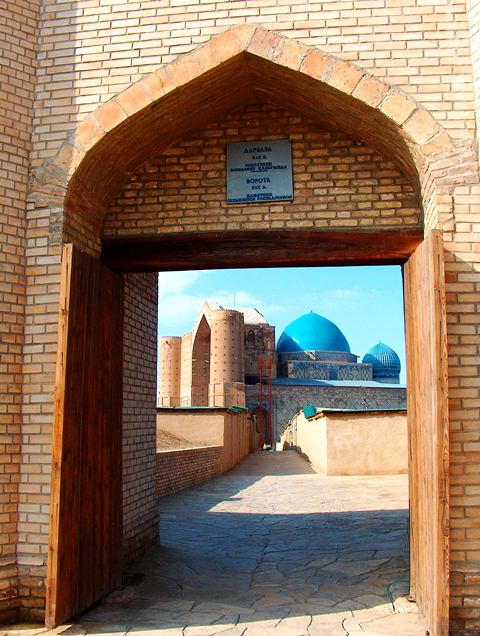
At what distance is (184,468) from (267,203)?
7910 mm

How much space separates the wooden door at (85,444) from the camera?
430 cm

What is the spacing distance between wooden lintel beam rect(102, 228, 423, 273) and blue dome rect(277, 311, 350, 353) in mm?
38590

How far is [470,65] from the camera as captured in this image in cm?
459

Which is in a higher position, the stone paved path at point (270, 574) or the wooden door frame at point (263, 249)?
the wooden door frame at point (263, 249)

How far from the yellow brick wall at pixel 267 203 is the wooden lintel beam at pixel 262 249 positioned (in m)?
0.07

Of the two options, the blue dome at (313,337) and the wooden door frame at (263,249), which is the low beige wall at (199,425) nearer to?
the wooden door frame at (263,249)

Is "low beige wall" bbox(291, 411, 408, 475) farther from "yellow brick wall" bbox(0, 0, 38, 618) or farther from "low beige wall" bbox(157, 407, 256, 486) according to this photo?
"yellow brick wall" bbox(0, 0, 38, 618)

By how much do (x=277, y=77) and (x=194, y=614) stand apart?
12.6 ft

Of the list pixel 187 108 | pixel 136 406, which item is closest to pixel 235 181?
pixel 187 108

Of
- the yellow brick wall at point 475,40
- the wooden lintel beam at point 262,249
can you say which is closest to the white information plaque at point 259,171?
the wooden lintel beam at point 262,249

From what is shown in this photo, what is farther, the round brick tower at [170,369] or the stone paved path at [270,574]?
the round brick tower at [170,369]

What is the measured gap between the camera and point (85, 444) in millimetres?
4711

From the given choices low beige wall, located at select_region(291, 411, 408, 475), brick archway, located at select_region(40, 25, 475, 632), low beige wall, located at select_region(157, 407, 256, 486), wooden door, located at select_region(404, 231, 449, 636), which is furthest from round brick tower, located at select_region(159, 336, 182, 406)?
wooden door, located at select_region(404, 231, 449, 636)

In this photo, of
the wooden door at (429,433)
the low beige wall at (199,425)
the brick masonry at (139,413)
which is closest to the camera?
the wooden door at (429,433)
